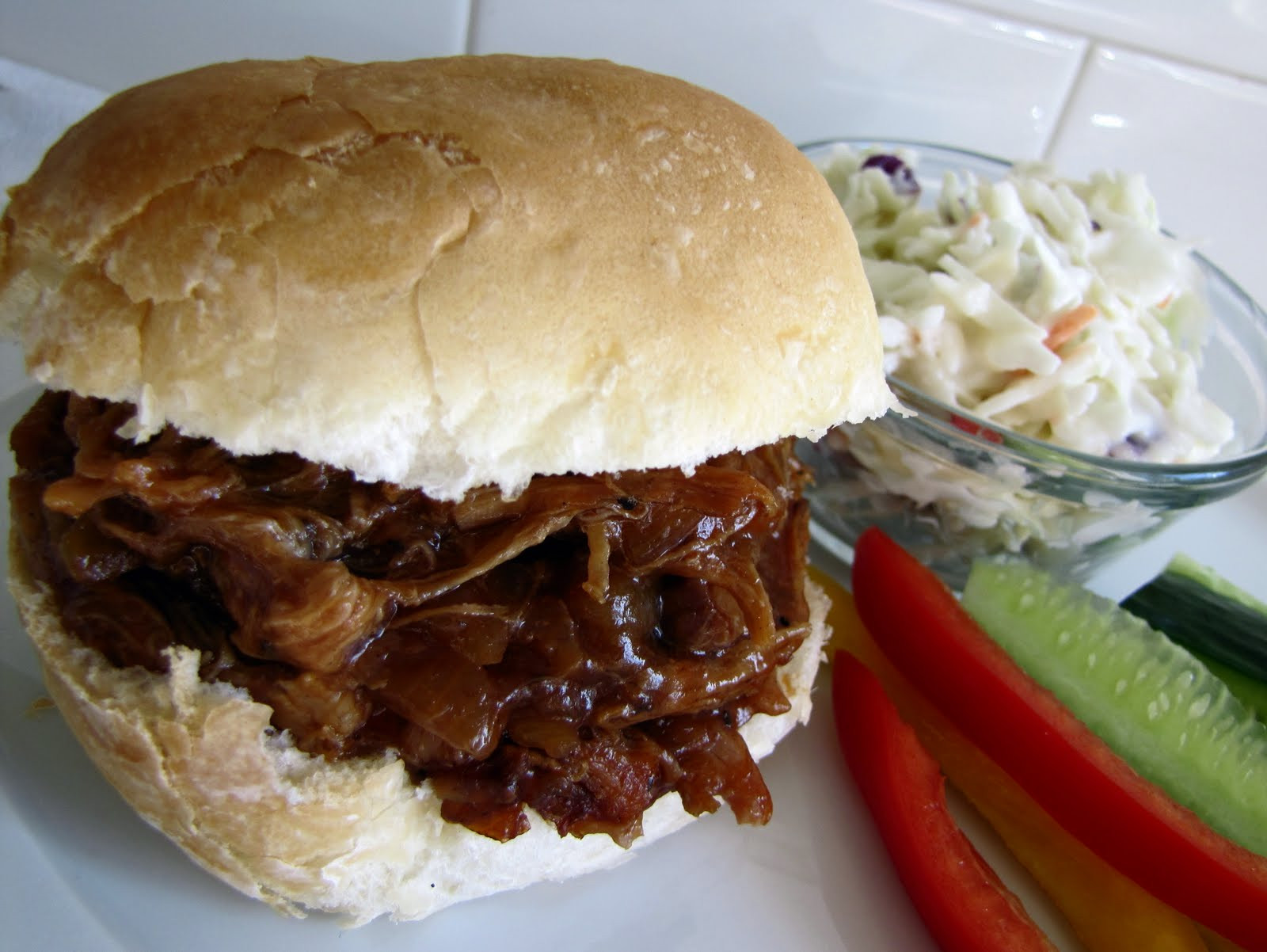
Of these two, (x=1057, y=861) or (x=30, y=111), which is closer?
(x=1057, y=861)

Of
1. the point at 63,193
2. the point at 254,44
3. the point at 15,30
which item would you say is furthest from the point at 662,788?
the point at 15,30

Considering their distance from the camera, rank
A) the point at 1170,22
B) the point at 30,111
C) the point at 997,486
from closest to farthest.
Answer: the point at 997,486
the point at 30,111
the point at 1170,22

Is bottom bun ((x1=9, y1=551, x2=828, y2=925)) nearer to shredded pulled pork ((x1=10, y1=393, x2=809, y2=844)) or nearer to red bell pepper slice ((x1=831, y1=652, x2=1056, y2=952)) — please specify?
shredded pulled pork ((x1=10, y1=393, x2=809, y2=844))

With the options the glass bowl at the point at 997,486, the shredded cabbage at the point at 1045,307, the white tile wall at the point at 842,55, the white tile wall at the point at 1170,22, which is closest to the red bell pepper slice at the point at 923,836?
the glass bowl at the point at 997,486

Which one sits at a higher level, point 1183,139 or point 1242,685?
point 1183,139

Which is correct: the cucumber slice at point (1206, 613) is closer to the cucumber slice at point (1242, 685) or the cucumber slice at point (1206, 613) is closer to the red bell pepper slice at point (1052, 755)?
the cucumber slice at point (1242, 685)

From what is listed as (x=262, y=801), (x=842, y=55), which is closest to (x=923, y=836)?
(x=262, y=801)

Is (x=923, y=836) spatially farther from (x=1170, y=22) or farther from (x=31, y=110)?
(x=31, y=110)
